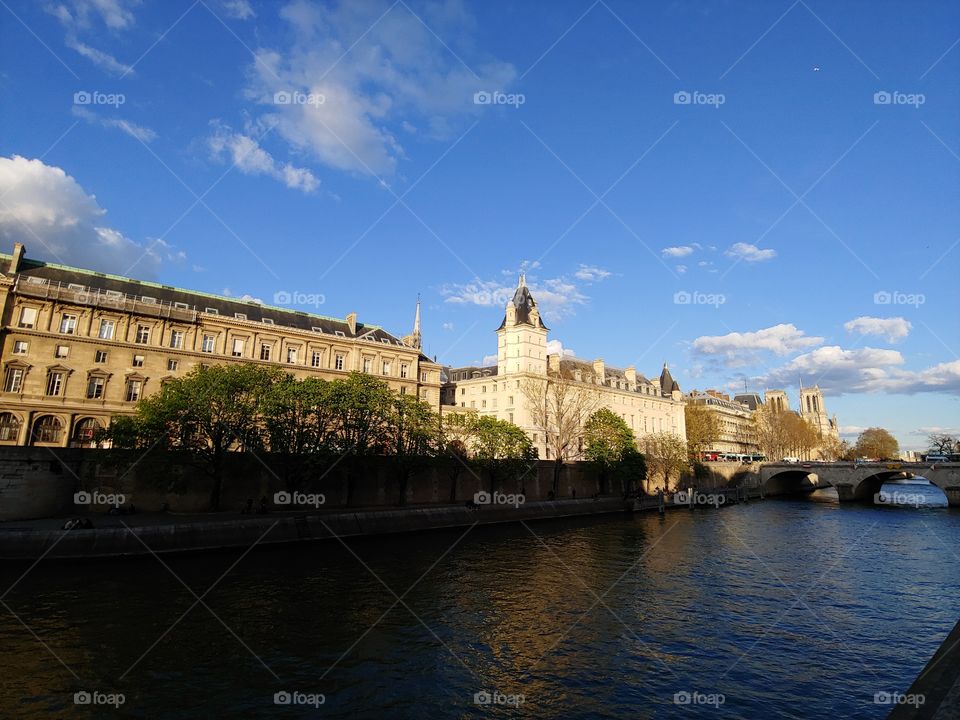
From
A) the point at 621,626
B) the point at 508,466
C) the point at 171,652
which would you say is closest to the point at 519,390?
the point at 508,466

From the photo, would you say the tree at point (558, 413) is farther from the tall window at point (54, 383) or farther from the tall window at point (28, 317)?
the tall window at point (28, 317)

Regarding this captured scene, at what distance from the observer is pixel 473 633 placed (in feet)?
68.0

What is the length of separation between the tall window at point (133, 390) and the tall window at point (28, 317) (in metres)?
9.88

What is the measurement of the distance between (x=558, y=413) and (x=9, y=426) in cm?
5749

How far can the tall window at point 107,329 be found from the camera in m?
57.5

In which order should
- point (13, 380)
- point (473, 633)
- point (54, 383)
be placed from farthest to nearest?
1. point (54, 383)
2. point (13, 380)
3. point (473, 633)

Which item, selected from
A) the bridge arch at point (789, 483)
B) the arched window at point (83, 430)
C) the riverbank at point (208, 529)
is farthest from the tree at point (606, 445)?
the arched window at point (83, 430)

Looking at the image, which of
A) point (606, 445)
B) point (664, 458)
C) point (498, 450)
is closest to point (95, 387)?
point (498, 450)

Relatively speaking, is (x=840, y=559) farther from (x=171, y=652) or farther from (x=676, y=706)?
(x=171, y=652)

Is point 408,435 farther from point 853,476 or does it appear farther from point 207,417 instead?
point 853,476

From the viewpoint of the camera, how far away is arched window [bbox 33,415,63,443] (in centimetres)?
5200

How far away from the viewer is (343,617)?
2198 cm

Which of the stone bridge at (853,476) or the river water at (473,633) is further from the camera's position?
the stone bridge at (853,476)

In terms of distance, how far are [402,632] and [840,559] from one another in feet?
100
